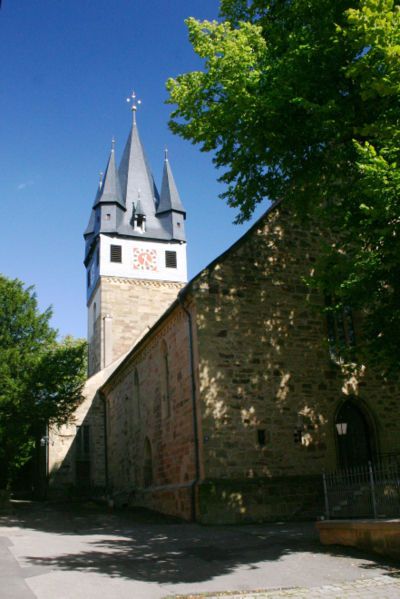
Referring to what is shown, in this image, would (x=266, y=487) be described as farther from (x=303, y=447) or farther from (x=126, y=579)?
(x=126, y=579)

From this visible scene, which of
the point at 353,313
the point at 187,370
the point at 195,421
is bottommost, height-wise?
the point at 195,421

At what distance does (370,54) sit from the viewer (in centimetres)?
980

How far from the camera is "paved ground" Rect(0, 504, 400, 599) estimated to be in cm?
711

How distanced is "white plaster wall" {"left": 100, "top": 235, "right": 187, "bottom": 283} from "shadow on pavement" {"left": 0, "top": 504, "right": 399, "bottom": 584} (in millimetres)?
29836

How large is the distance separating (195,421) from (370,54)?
31.4ft

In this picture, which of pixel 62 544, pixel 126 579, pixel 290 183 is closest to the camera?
pixel 126 579

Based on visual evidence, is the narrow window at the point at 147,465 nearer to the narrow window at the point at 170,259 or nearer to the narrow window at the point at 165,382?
the narrow window at the point at 165,382

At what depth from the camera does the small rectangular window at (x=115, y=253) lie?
4447 centimetres

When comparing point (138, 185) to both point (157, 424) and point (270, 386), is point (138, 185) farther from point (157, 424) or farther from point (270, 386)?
point (270, 386)

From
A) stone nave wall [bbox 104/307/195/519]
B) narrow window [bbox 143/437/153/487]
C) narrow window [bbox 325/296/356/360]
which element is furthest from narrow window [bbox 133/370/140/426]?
narrow window [bbox 325/296/356/360]

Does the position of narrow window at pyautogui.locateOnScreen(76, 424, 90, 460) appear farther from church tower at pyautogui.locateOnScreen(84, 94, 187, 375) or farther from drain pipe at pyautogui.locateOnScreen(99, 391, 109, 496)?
church tower at pyautogui.locateOnScreen(84, 94, 187, 375)

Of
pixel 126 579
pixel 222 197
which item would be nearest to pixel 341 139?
pixel 222 197

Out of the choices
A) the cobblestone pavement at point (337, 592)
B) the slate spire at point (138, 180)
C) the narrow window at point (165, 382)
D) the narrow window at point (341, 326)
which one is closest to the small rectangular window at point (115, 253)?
the slate spire at point (138, 180)

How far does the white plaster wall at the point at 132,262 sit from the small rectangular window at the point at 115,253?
9.7 inches
